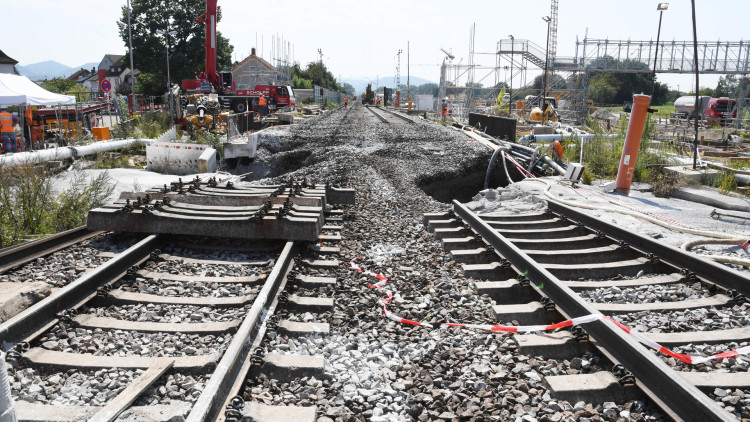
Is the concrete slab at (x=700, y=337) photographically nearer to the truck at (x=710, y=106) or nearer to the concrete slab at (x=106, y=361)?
the concrete slab at (x=106, y=361)

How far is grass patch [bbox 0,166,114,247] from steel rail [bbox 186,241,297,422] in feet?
14.4

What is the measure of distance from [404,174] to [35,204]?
24.6 ft

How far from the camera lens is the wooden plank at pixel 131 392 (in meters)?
2.76

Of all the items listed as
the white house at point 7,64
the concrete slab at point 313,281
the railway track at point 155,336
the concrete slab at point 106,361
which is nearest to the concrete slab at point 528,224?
the railway track at point 155,336

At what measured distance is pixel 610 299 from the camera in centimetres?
488

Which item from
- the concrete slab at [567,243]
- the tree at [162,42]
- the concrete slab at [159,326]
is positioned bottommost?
the concrete slab at [159,326]

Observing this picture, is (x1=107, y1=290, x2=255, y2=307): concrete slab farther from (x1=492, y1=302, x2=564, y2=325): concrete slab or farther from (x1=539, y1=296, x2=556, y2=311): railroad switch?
(x1=539, y1=296, x2=556, y2=311): railroad switch

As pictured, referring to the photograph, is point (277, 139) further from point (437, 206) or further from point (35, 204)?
point (35, 204)

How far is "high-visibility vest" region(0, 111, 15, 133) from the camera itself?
1527 cm

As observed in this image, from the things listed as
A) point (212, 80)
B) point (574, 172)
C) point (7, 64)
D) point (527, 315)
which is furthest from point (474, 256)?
point (7, 64)

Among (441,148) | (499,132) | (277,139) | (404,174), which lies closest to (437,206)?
(404,174)

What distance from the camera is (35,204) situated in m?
7.50

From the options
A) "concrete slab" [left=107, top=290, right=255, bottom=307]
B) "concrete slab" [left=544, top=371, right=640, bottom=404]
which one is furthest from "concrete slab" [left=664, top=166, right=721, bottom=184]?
"concrete slab" [left=107, top=290, right=255, bottom=307]

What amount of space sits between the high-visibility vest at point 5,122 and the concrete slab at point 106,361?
48.2ft
